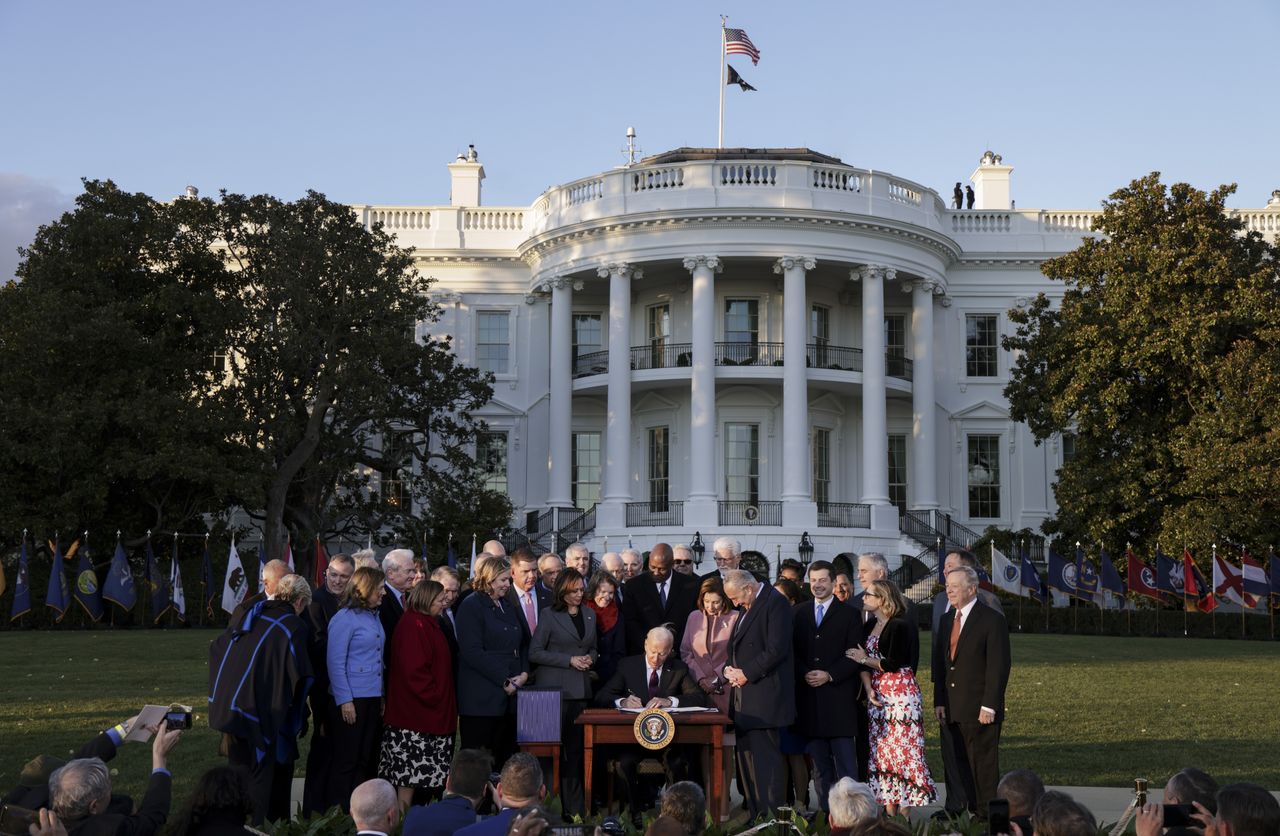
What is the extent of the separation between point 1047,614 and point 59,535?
21.3m

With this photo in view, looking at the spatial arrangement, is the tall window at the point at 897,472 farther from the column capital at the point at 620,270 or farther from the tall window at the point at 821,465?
the column capital at the point at 620,270

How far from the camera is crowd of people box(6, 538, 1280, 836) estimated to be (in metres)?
8.22

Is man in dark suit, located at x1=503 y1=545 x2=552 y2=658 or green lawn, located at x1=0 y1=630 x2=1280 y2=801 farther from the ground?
man in dark suit, located at x1=503 y1=545 x2=552 y2=658

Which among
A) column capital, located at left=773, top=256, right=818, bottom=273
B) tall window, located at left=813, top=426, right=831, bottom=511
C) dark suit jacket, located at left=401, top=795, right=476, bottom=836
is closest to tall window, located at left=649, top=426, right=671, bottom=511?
tall window, located at left=813, top=426, right=831, bottom=511

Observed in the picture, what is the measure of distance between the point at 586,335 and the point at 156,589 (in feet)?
49.7

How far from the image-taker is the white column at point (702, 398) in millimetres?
32094

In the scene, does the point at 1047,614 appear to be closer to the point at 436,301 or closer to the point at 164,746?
the point at 436,301

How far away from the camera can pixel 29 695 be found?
14750 mm

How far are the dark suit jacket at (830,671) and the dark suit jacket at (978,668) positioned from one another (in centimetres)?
66

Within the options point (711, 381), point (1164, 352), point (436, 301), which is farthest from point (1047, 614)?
point (436, 301)

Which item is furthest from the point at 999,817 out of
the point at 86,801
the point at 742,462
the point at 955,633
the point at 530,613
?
the point at 742,462

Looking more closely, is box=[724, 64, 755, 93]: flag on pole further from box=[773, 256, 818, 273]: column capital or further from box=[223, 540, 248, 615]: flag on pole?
box=[223, 540, 248, 615]: flag on pole

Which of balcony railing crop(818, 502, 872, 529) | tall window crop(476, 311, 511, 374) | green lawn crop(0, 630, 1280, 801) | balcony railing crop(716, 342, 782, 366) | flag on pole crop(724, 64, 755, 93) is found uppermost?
flag on pole crop(724, 64, 755, 93)

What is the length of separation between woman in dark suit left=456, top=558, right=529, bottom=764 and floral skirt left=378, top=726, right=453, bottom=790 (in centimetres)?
33
